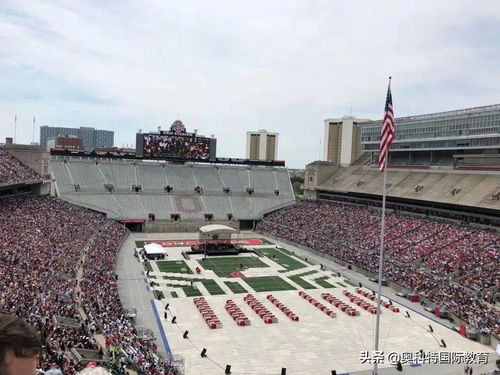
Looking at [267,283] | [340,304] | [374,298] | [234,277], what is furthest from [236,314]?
[374,298]

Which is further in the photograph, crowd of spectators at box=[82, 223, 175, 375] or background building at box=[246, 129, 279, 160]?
background building at box=[246, 129, 279, 160]

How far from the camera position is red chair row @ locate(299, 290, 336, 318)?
3038 centimetres

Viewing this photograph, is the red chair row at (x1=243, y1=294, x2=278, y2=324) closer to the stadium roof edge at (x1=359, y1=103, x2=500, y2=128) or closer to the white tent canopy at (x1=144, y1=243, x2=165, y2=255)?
the white tent canopy at (x1=144, y1=243, x2=165, y2=255)

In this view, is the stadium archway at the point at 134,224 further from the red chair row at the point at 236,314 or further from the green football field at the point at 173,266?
the red chair row at the point at 236,314

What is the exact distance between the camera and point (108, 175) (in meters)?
67.2

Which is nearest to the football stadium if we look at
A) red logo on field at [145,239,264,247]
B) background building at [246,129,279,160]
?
red logo on field at [145,239,264,247]

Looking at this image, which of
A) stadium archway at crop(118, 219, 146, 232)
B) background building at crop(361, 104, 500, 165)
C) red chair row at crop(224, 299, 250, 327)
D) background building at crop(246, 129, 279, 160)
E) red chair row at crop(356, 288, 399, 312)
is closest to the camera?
red chair row at crop(224, 299, 250, 327)

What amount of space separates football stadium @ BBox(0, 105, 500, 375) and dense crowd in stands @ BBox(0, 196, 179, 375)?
14 cm

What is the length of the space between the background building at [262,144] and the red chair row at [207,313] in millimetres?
109514

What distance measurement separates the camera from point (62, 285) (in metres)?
26.8

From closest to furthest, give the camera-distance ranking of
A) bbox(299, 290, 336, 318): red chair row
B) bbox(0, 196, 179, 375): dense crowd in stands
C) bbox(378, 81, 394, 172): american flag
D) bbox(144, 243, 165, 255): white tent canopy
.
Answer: bbox(0, 196, 179, 375): dense crowd in stands < bbox(378, 81, 394, 172): american flag < bbox(299, 290, 336, 318): red chair row < bbox(144, 243, 165, 255): white tent canopy

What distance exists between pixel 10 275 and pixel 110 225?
2909 centimetres

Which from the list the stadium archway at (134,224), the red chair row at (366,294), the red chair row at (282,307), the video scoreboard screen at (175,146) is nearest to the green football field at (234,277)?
A: the red chair row at (366,294)

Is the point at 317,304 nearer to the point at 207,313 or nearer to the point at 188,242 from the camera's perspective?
the point at 207,313
